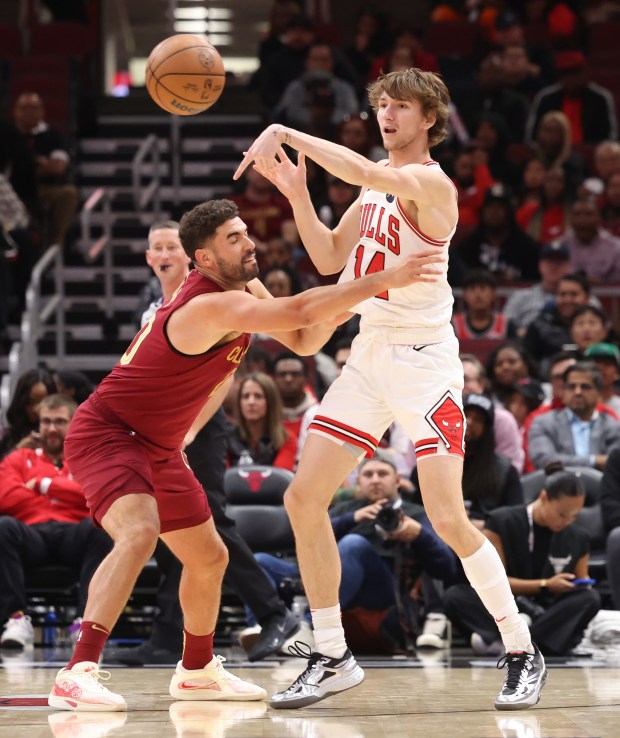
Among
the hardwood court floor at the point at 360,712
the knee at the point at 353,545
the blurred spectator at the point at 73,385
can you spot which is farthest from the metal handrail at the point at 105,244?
the hardwood court floor at the point at 360,712

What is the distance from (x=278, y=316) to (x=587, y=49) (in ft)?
40.0

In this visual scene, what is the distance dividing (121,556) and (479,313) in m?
6.19

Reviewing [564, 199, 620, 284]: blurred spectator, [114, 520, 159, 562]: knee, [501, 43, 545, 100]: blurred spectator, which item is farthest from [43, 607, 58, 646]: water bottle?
[501, 43, 545, 100]: blurred spectator

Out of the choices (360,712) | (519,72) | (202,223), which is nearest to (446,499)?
(360,712)

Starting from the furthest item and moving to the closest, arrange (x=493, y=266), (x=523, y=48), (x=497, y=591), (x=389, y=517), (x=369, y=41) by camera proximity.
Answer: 1. (x=369, y=41)
2. (x=523, y=48)
3. (x=493, y=266)
4. (x=389, y=517)
5. (x=497, y=591)

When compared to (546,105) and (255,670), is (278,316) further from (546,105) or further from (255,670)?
(546,105)

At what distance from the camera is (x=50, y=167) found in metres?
13.3

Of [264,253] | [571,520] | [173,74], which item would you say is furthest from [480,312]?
[173,74]

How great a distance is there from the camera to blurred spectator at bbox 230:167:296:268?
12586 mm

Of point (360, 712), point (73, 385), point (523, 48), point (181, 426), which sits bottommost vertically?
point (360, 712)

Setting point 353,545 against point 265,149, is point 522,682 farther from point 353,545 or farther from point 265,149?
point 353,545

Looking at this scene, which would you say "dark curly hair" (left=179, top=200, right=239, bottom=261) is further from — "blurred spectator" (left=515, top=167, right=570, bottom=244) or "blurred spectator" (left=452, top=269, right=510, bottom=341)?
"blurred spectator" (left=515, top=167, right=570, bottom=244)

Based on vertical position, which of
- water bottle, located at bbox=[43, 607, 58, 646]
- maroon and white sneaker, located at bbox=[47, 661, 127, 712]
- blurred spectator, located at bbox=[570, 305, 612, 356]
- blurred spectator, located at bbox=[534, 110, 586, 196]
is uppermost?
blurred spectator, located at bbox=[534, 110, 586, 196]

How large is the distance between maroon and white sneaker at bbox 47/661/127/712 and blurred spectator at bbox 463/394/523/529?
3.52 meters
